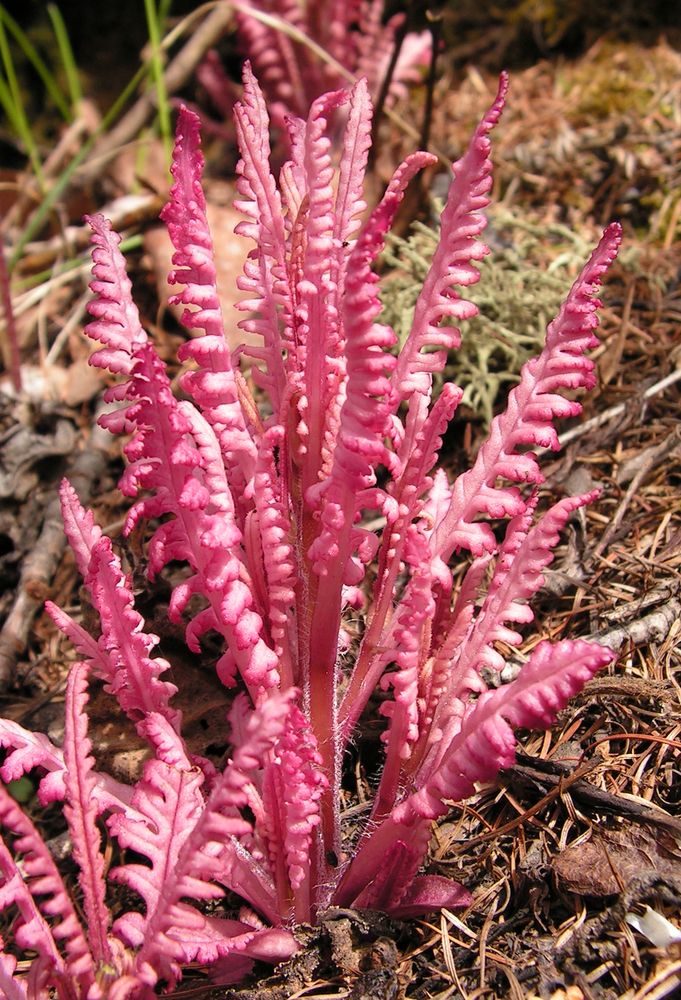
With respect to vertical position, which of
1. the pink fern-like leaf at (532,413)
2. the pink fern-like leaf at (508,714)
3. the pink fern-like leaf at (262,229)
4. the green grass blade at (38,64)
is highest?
the green grass blade at (38,64)

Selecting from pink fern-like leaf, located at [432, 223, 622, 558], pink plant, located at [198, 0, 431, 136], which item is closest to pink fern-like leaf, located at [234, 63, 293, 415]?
pink fern-like leaf, located at [432, 223, 622, 558]

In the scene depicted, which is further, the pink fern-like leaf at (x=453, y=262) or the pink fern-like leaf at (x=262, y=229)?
the pink fern-like leaf at (x=262, y=229)

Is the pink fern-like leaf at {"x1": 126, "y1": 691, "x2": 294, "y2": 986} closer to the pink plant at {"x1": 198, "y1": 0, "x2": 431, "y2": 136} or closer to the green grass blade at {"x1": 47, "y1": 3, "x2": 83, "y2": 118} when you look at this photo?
the pink plant at {"x1": 198, "y1": 0, "x2": 431, "y2": 136}

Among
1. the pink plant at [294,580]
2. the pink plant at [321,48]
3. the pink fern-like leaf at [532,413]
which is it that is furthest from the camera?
the pink plant at [321,48]

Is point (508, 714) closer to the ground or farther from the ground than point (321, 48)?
closer to the ground

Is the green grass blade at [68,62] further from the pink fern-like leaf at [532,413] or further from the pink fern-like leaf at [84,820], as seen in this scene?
the pink fern-like leaf at [84,820]

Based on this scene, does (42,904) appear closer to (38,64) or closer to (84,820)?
(84,820)

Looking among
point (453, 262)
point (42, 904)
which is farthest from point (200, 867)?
point (453, 262)

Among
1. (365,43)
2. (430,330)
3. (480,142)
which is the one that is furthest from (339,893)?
(365,43)

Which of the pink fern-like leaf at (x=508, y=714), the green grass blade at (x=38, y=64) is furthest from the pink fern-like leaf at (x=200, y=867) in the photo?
the green grass blade at (x=38, y=64)
